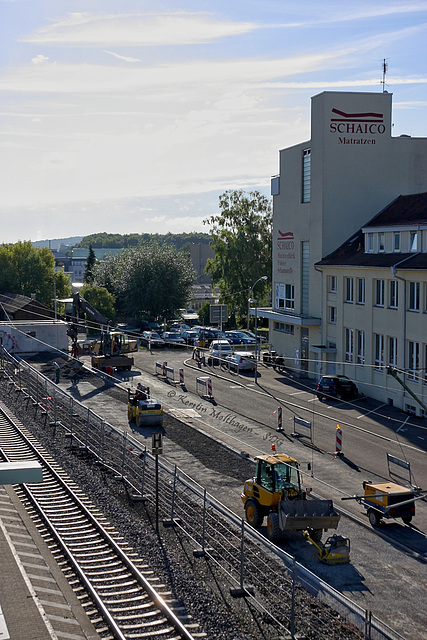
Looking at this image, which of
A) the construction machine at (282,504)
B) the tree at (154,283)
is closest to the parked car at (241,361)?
the tree at (154,283)

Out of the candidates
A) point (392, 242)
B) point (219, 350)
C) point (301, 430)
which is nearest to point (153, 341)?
point (219, 350)

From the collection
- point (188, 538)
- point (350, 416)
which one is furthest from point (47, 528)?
point (350, 416)

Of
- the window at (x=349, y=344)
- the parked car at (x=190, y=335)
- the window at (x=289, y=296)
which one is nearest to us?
the window at (x=349, y=344)

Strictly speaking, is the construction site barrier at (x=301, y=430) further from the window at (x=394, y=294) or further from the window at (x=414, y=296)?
the window at (x=394, y=294)

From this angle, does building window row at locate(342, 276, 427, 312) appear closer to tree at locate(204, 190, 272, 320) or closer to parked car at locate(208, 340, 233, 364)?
parked car at locate(208, 340, 233, 364)

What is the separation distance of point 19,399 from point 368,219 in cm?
2505

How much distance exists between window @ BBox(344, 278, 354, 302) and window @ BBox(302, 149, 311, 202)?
8.15 metres

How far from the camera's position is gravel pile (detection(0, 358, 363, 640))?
13281mm

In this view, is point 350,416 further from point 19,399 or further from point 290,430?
point 19,399

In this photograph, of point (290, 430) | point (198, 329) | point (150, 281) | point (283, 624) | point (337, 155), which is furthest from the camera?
point (150, 281)

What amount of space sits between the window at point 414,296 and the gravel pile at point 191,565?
14130mm

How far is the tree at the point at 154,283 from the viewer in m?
79.6

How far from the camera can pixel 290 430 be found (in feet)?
108

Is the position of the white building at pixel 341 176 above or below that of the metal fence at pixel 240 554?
above
